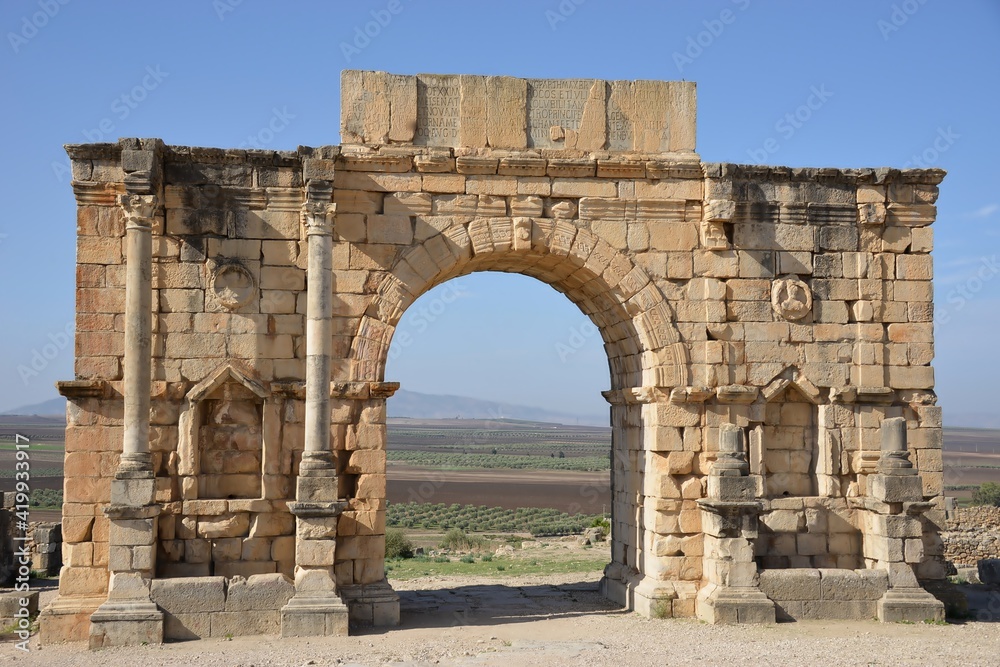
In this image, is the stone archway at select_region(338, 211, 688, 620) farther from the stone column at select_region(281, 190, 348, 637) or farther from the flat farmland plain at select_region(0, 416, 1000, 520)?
the flat farmland plain at select_region(0, 416, 1000, 520)

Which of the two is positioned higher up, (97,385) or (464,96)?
(464,96)

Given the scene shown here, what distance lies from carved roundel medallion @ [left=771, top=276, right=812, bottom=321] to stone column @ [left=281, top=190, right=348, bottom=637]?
526 cm

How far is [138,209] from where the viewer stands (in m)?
10.6

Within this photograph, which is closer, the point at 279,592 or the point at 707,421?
the point at 279,592

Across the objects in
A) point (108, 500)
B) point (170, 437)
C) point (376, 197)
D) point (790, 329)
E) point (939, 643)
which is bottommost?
point (939, 643)

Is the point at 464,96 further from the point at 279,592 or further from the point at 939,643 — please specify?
the point at 939,643

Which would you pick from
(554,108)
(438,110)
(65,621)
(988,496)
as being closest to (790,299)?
(554,108)

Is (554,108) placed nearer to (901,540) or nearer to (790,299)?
(790,299)

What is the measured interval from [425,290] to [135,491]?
12.8 feet

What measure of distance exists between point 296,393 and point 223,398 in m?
0.82

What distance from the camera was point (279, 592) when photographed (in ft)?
34.9

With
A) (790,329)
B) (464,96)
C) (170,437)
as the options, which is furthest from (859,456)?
(170,437)

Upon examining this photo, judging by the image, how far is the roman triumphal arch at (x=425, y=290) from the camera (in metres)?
10.8

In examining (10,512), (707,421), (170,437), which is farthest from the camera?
(10,512)
